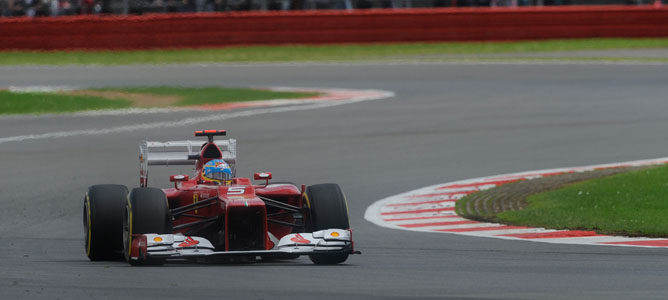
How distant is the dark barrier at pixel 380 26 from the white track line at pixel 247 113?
27.8ft

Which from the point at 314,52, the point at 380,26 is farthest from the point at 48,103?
the point at 380,26

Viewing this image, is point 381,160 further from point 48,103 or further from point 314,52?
point 314,52

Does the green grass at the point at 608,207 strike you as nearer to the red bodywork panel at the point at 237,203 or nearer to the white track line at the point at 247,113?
the red bodywork panel at the point at 237,203

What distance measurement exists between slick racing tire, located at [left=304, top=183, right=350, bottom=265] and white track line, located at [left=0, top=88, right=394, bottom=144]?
12655 mm

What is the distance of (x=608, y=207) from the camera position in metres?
15.1

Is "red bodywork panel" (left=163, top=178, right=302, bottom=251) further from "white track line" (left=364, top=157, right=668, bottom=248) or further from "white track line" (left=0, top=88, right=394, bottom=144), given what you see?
"white track line" (left=0, top=88, right=394, bottom=144)

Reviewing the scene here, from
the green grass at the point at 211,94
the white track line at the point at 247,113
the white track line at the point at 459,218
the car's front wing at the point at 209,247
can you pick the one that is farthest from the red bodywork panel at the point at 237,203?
the green grass at the point at 211,94

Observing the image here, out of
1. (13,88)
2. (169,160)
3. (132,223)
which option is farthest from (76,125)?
(132,223)

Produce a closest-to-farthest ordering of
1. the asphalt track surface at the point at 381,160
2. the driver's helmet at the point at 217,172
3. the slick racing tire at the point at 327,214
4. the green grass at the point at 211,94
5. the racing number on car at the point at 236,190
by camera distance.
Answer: the asphalt track surface at the point at 381,160
the racing number on car at the point at 236,190
the slick racing tire at the point at 327,214
the driver's helmet at the point at 217,172
the green grass at the point at 211,94

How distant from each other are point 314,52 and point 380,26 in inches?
82.9

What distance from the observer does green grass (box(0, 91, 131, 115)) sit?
89.7 feet

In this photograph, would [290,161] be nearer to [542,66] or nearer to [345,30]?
[542,66]

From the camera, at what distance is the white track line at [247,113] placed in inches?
925

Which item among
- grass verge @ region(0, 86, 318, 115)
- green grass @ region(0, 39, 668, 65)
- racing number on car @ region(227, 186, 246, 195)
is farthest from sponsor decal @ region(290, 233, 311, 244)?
green grass @ region(0, 39, 668, 65)
